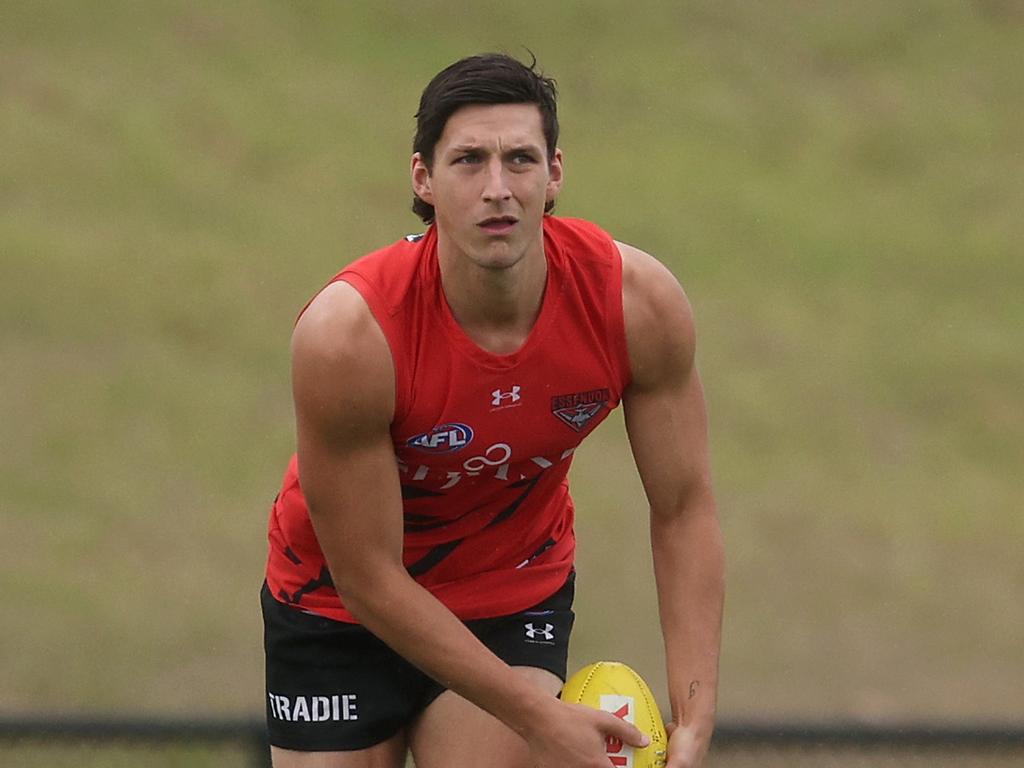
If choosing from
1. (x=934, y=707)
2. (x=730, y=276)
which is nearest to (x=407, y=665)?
(x=934, y=707)

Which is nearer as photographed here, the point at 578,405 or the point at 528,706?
the point at 528,706

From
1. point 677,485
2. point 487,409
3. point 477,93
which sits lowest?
point 677,485

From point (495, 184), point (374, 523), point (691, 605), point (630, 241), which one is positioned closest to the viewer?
point (495, 184)

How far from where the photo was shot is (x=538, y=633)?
4.45 metres

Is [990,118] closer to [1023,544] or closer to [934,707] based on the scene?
[1023,544]

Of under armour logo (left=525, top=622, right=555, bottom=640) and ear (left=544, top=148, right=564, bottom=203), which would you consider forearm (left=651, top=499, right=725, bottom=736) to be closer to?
under armour logo (left=525, top=622, right=555, bottom=640)

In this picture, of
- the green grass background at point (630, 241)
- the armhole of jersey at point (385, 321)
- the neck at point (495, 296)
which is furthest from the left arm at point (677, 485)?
the green grass background at point (630, 241)

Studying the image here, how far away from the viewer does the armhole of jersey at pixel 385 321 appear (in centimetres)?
386

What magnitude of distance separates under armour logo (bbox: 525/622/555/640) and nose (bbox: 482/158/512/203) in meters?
1.22

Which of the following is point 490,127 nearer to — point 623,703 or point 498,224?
point 498,224

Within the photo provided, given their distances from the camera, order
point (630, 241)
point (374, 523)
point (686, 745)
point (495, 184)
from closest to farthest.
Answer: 1. point (495, 184)
2. point (374, 523)
3. point (686, 745)
4. point (630, 241)

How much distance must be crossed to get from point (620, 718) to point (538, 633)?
468 mm

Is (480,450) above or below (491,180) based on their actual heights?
below

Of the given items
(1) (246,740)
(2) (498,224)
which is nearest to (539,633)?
(2) (498,224)
